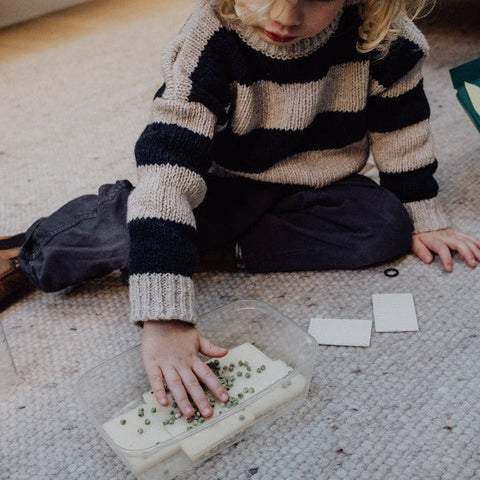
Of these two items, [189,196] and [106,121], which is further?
[106,121]

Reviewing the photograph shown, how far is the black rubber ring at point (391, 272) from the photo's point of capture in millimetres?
958

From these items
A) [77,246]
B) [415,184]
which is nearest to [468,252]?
[415,184]

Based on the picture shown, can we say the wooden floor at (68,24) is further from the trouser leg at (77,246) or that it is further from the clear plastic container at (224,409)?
the clear plastic container at (224,409)

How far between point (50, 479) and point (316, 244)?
1.60 ft

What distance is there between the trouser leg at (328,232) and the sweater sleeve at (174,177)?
165 mm

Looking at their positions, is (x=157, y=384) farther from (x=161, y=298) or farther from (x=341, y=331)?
(x=341, y=331)

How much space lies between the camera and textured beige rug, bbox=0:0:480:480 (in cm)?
69

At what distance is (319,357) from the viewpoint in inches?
32.3

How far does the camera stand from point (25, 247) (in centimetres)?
95

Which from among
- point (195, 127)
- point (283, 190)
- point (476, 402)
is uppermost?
point (195, 127)

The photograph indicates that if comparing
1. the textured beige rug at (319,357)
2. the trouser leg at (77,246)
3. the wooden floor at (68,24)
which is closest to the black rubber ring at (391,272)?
the textured beige rug at (319,357)

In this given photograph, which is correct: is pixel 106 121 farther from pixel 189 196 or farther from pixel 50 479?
pixel 50 479

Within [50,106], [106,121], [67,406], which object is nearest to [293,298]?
[67,406]

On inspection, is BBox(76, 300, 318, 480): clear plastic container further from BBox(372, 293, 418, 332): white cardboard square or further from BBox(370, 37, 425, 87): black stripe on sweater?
BBox(370, 37, 425, 87): black stripe on sweater
